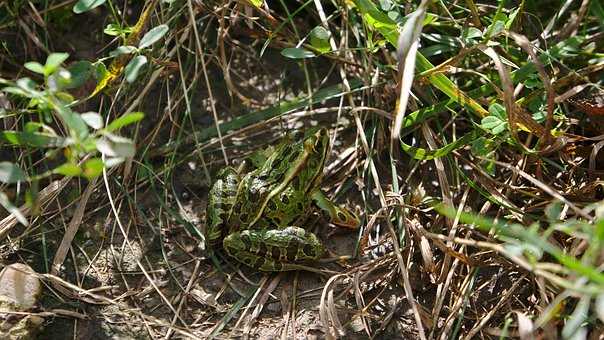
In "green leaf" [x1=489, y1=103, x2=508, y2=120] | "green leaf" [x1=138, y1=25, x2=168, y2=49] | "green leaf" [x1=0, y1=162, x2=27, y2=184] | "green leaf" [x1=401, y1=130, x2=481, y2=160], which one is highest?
"green leaf" [x1=138, y1=25, x2=168, y2=49]

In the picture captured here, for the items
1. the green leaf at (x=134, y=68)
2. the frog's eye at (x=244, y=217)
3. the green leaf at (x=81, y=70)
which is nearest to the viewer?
the green leaf at (x=134, y=68)

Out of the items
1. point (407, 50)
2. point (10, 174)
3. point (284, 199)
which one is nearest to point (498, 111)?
point (407, 50)

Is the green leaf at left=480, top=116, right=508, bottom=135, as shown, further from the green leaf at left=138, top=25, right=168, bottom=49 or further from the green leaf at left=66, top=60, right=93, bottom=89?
the green leaf at left=66, top=60, right=93, bottom=89

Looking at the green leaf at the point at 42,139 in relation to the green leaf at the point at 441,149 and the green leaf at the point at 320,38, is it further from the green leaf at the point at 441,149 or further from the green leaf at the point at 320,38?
the green leaf at the point at 441,149

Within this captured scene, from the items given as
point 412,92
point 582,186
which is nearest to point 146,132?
point 412,92

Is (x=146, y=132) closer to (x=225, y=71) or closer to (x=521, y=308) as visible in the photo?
(x=225, y=71)

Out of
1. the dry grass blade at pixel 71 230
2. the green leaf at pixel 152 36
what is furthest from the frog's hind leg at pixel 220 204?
the green leaf at pixel 152 36

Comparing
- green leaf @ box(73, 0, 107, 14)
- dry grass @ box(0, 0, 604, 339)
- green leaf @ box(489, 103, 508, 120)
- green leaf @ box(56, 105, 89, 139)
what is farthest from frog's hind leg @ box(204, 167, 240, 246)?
green leaf @ box(489, 103, 508, 120)
